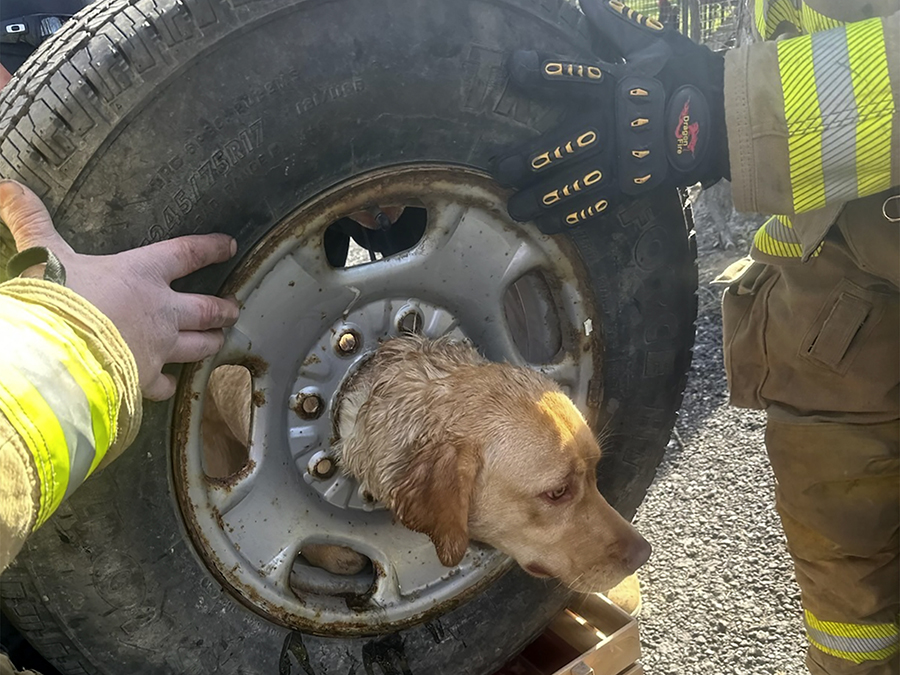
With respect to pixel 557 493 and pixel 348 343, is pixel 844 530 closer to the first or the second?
pixel 557 493

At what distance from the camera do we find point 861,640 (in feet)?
7.80

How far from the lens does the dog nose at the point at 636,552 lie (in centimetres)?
238

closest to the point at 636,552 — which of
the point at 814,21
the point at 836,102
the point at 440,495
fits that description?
the point at 440,495

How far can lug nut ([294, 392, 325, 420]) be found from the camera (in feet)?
6.79

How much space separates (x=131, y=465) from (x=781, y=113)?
1.84m

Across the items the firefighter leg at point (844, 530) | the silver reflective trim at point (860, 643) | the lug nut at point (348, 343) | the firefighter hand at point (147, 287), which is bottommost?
the silver reflective trim at point (860, 643)

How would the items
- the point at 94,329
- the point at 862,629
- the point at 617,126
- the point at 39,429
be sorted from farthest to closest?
the point at 862,629 < the point at 617,126 < the point at 94,329 < the point at 39,429

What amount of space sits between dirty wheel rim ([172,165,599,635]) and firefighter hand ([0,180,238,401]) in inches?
4.2

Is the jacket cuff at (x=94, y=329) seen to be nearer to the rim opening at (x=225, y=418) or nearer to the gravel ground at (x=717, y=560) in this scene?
the rim opening at (x=225, y=418)

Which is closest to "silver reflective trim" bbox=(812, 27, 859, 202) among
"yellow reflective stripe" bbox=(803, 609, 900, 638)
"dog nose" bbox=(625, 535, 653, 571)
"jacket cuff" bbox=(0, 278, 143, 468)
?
"dog nose" bbox=(625, 535, 653, 571)

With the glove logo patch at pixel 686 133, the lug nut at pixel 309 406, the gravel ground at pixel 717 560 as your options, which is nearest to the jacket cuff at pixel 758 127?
the glove logo patch at pixel 686 133

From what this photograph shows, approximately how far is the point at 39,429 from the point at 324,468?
1130 millimetres

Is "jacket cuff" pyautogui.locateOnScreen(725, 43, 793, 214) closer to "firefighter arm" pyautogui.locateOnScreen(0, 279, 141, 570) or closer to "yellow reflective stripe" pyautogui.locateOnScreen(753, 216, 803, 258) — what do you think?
"yellow reflective stripe" pyautogui.locateOnScreen(753, 216, 803, 258)

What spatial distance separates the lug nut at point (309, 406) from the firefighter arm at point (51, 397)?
723 mm
